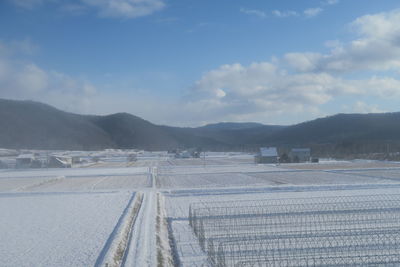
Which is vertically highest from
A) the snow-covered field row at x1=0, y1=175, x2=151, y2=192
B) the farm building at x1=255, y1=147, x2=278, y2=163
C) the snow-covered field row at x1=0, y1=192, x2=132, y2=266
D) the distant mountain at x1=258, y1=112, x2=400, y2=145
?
the distant mountain at x1=258, y1=112, x2=400, y2=145

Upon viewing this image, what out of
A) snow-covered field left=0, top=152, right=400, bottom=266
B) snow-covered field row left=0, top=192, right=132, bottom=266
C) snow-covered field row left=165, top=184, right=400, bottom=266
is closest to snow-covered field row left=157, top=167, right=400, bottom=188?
snow-covered field left=0, top=152, right=400, bottom=266

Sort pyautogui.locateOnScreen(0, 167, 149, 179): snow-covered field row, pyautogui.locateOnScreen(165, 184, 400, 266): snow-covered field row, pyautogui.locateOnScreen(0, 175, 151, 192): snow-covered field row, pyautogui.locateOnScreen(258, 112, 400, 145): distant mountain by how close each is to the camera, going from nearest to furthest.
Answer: pyautogui.locateOnScreen(165, 184, 400, 266): snow-covered field row < pyautogui.locateOnScreen(0, 175, 151, 192): snow-covered field row < pyautogui.locateOnScreen(0, 167, 149, 179): snow-covered field row < pyautogui.locateOnScreen(258, 112, 400, 145): distant mountain

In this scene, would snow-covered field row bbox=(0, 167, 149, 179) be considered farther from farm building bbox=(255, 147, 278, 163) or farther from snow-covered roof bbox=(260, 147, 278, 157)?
snow-covered roof bbox=(260, 147, 278, 157)

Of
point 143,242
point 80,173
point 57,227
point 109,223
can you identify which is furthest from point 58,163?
point 143,242

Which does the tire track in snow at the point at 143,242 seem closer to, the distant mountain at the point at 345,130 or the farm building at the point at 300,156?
the farm building at the point at 300,156

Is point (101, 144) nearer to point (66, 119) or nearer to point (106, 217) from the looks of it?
point (66, 119)

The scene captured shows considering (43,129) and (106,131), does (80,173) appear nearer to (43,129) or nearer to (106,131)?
(43,129)

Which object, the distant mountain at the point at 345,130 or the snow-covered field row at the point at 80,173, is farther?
the distant mountain at the point at 345,130

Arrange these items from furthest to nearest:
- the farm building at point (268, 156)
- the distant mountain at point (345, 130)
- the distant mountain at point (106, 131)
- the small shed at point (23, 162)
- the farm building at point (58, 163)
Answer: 1. the distant mountain at point (106, 131)
2. the distant mountain at point (345, 130)
3. the small shed at point (23, 162)
4. the farm building at point (58, 163)
5. the farm building at point (268, 156)

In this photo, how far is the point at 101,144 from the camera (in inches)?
6831

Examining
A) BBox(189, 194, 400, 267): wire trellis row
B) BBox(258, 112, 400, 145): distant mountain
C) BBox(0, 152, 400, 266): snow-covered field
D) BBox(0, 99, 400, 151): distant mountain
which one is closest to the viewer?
BBox(189, 194, 400, 267): wire trellis row

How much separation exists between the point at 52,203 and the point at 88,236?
34.7ft

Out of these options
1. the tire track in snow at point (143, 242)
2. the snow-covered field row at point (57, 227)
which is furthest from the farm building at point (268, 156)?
the tire track in snow at point (143, 242)

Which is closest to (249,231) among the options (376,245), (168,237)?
(168,237)
